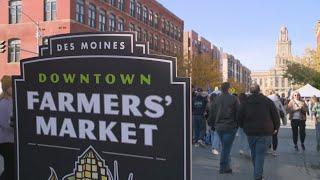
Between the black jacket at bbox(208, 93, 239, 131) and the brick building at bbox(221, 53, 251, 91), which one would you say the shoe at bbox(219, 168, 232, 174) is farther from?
the brick building at bbox(221, 53, 251, 91)

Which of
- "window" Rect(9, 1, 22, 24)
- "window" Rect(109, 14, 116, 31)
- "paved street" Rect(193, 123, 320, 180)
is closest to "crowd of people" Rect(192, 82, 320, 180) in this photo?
"paved street" Rect(193, 123, 320, 180)

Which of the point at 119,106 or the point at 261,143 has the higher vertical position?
the point at 119,106

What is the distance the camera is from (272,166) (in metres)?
11.2

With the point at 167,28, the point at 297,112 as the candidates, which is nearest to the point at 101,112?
the point at 297,112

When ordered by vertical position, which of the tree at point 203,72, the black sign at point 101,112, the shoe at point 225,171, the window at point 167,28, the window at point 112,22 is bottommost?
the shoe at point 225,171

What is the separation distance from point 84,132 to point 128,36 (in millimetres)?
641

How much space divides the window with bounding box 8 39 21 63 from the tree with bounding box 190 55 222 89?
29.9 meters

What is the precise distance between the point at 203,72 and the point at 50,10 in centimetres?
3253

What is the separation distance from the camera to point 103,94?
3.09m

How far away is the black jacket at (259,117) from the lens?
8453mm

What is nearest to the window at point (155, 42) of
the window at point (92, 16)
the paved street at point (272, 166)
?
the window at point (92, 16)

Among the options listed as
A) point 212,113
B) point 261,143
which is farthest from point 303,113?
point 261,143

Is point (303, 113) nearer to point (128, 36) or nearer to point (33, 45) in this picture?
point (128, 36)

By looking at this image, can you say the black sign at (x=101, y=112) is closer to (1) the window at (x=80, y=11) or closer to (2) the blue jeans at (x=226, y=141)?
(2) the blue jeans at (x=226, y=141)
